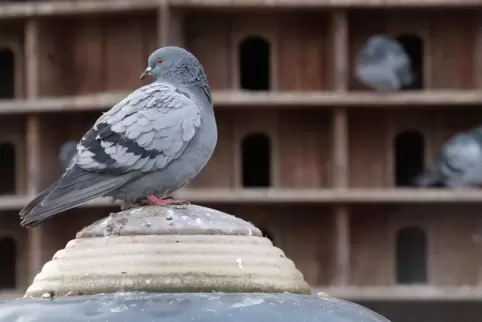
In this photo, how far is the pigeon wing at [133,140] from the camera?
438cm

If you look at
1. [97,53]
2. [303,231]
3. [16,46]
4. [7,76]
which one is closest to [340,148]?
[303,231]

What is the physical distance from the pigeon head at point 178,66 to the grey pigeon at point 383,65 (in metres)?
11.0

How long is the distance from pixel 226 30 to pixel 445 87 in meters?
2.26

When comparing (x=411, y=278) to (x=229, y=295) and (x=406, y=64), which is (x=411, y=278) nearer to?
(x=406, y=64)

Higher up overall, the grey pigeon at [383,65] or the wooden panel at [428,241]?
the grey pigeon at [383,65]

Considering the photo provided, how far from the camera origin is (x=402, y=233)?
1692cm

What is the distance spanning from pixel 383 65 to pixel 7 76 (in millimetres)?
4337

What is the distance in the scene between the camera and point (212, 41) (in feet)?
53.8

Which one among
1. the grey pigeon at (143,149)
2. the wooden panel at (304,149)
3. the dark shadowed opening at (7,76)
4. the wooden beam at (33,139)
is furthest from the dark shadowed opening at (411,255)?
the grey pigeon at (143,149)

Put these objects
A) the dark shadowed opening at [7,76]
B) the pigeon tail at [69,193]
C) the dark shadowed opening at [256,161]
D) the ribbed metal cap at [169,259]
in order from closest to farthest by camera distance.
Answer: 1. the ribbed metal cap at [169,259]
2. the pigeon tail at [69,193]
3. the dark shadowed opening at [256,161]
4. the dark shadowed opening at [7,76]

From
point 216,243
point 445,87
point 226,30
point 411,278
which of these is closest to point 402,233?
point 411,278

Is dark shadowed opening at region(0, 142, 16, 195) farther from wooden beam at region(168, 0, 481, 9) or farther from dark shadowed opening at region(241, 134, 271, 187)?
wooden beam at region(168, 0, 481, 9)

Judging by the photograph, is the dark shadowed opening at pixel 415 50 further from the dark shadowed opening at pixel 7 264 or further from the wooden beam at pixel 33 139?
the dark shadowed opening at pixel 7 264

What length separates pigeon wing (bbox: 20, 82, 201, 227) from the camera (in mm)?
4383
